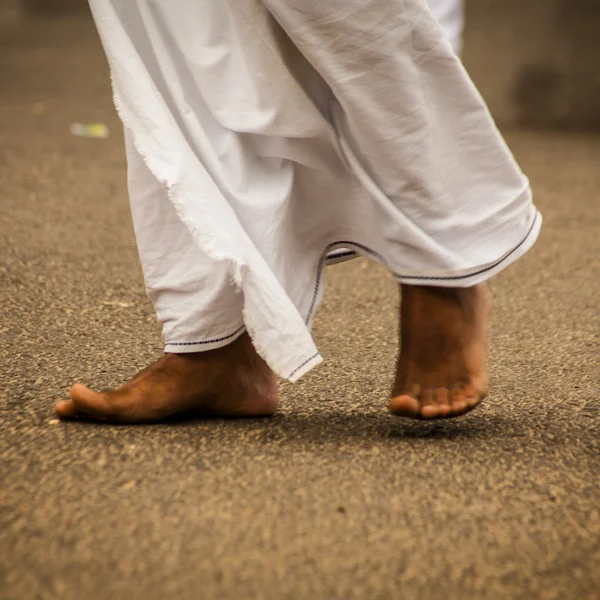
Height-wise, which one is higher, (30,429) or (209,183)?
(209,183)

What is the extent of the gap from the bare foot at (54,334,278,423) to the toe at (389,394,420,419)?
17cm

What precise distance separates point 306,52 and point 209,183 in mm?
184

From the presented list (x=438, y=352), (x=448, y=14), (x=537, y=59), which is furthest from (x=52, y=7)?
(x=438, y=352)

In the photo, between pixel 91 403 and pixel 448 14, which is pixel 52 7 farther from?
pixel 91 403

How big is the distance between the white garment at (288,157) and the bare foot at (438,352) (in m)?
0.03

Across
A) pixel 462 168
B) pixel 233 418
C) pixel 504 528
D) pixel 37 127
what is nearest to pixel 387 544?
pixel 504 528

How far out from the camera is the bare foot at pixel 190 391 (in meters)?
1.06

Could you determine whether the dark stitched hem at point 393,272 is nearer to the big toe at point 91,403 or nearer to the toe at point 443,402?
the toe at point 443,402

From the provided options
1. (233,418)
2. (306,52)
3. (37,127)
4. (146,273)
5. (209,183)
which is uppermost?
(306,52)

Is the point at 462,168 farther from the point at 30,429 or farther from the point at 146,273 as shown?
the point at 30,429

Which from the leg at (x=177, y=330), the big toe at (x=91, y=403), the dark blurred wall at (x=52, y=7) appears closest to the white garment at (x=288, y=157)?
the leg at (x=177, y=330)

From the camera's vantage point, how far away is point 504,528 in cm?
86

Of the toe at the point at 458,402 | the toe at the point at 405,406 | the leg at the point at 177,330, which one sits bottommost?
the toe at the point at 458,402

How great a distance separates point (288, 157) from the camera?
1.05 m
